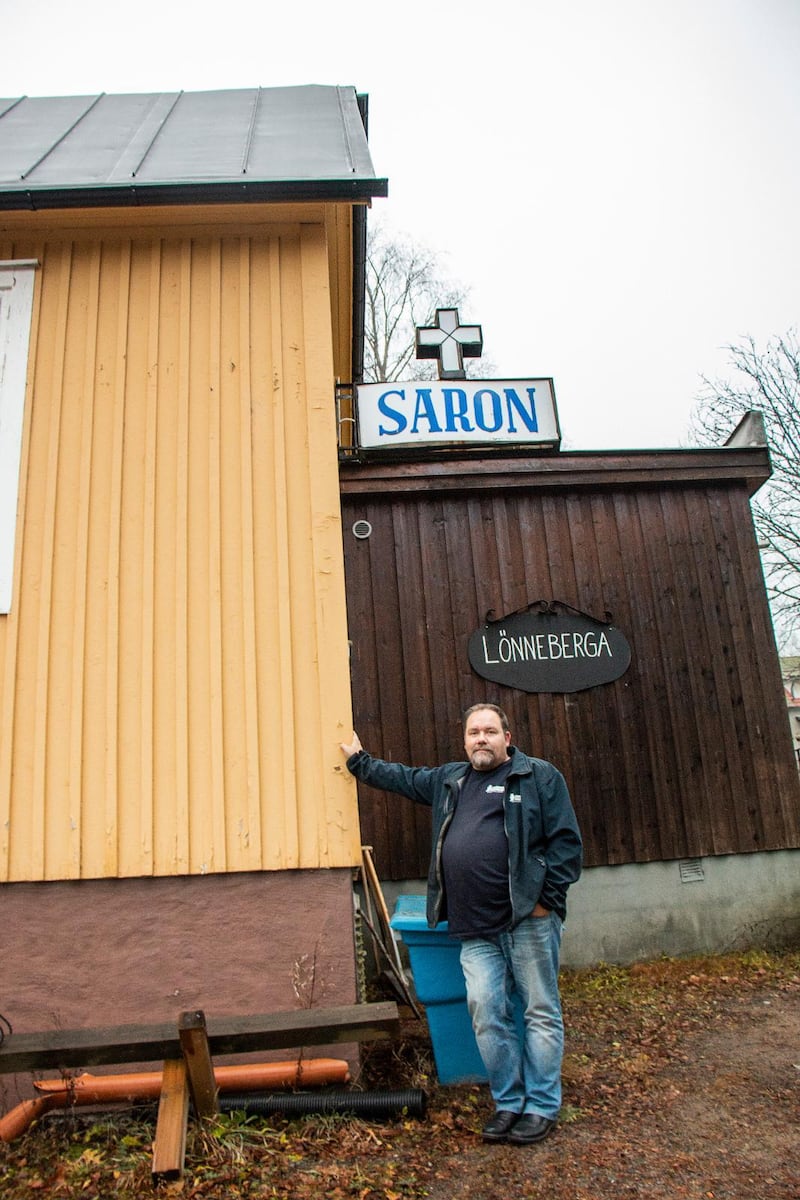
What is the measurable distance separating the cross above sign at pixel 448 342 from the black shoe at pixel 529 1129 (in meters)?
5.93

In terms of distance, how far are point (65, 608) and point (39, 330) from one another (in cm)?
168

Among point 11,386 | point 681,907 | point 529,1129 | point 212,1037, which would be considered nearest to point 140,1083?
point 212,1037

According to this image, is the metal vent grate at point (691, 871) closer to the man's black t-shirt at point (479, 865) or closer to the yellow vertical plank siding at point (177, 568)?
Answer: the man's black t-shirt at point (479, 865)

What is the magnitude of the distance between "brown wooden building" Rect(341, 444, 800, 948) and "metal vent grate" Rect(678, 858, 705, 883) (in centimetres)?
10

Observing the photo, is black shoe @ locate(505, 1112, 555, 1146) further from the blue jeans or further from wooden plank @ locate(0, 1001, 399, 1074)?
wooden plank @ locate(0, 1001, 399, 1074)

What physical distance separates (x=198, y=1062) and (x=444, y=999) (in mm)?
1368

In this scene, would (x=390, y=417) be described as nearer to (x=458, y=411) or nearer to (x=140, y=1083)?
(x=458, y=411)

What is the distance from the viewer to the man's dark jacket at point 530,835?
13.3 feet

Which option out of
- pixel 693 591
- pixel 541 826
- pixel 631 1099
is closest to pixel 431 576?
pixel 693 591

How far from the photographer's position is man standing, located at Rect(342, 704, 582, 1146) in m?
3.90

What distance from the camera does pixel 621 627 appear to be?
7242mm

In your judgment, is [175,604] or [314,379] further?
[314,379]

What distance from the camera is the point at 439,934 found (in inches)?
174

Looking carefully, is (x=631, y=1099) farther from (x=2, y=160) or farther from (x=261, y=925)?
(x=2, y=160)
